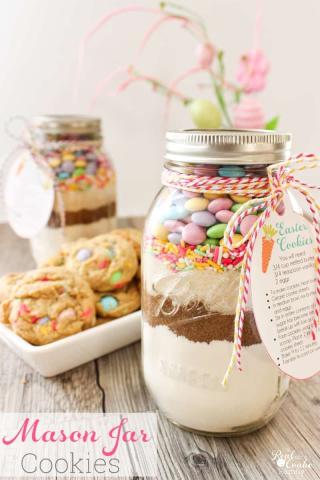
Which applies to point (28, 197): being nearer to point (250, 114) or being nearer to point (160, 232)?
point (160, 232)

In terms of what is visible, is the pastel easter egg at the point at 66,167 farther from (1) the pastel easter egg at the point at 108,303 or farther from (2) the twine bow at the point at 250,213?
(2) the twine bow at the point at 250,213

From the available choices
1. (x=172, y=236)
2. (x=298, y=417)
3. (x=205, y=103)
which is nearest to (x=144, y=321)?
(x=172, y=236)

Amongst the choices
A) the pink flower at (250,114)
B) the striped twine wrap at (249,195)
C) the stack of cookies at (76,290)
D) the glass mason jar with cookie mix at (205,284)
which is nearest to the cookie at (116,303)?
the stack of cookies at (76,290)

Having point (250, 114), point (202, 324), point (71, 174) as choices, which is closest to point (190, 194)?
point (202, 324)

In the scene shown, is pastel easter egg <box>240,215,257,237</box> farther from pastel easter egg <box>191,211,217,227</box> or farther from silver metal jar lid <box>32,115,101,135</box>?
silver metal jar lid <box>32,115,101,135</box>

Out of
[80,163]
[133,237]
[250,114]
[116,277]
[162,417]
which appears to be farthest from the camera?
[250,114]

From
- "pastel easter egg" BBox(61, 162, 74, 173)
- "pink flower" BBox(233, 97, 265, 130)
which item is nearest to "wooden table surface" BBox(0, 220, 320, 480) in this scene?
"pastel easter egg" BBox(61, 162, 74, 173)
